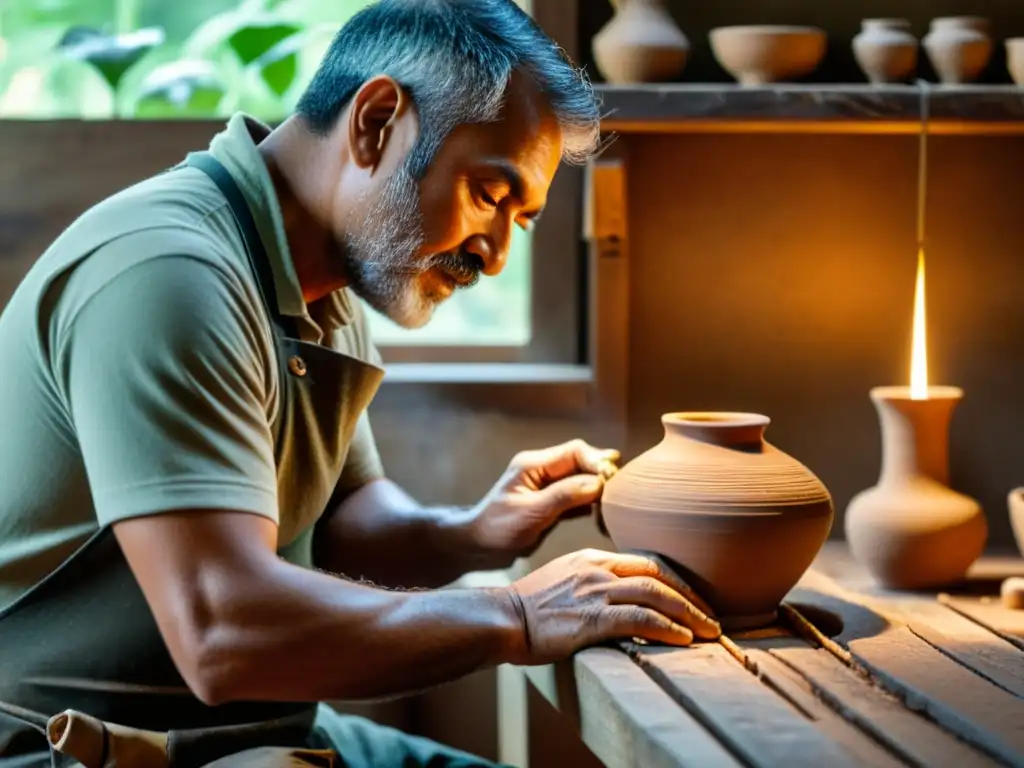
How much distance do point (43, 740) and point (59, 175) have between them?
1.69m

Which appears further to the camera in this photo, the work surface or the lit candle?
the lit candle

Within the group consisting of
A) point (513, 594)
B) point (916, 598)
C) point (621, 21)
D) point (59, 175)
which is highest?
point (621, 21)

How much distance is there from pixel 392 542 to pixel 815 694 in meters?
0.96

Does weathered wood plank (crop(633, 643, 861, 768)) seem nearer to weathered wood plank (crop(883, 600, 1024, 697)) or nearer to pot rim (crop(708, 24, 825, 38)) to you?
weathered wood plank (crop(883, 600, 1024, 697))

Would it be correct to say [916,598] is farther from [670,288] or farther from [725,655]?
[670,288]

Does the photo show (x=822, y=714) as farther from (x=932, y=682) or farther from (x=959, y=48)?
(x=959, y=48)

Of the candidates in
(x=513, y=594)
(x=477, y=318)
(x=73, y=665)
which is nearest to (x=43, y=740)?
(x=73, y=665)

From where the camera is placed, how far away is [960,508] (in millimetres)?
2725

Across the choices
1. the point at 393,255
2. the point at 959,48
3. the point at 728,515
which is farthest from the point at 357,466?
the point at 959,48

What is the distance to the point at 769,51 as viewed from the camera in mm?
2949

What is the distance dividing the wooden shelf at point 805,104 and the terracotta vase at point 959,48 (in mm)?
89

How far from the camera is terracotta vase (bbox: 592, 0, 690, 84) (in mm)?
2971

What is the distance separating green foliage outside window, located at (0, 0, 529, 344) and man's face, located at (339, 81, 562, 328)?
1.17 meters

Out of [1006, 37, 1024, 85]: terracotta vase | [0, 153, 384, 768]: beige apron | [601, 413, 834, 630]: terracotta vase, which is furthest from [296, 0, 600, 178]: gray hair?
[1006, 37, 1024, 85]: terracotta vase
